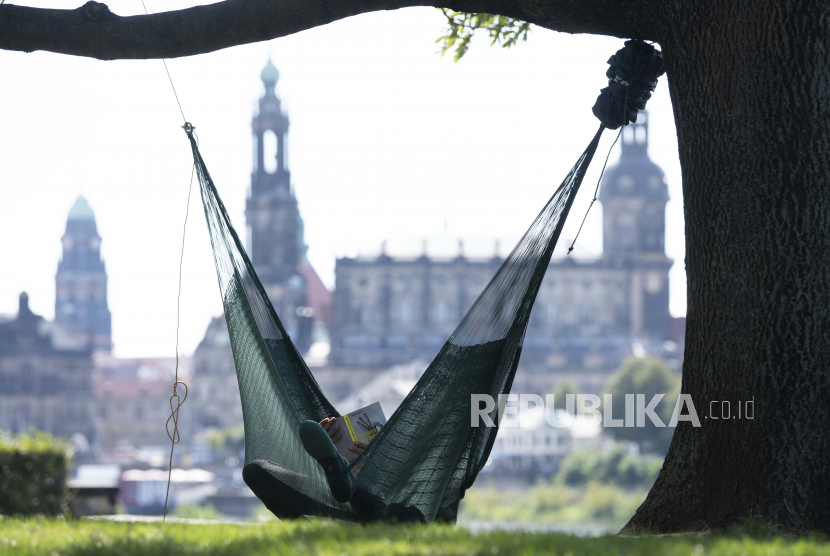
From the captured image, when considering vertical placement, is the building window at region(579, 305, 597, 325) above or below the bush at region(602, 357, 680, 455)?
above

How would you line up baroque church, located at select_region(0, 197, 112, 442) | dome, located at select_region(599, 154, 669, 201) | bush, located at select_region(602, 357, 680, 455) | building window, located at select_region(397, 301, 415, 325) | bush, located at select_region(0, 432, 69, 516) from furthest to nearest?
baroque church, located at select_region(0, 197, 112, 442) → dome, located at select_region(599, 154, 669, 201) → building window, located at select_region(397, 301, 415, 325) → bush, located at select_region(602, 357, 680, 455) → bush, located at select_region(0, 432, 69, 516)

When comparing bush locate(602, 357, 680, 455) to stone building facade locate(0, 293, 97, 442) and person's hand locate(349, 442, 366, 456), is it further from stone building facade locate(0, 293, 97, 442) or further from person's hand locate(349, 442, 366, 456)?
person's hand locate(349, 442, 366, 456)

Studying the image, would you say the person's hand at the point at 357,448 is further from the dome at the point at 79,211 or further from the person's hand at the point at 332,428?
the dome at the point at 79,211

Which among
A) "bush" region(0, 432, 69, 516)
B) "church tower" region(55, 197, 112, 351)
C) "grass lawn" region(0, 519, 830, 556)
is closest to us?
"grass lawn" region(0, 519, 830, 556)

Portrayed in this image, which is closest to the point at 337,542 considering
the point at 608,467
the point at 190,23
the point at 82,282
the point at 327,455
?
the point at 327,455

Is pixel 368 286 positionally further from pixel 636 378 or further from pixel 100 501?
pixel 100 501

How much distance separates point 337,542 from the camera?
2234 millimetres

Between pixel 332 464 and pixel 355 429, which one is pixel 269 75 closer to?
pixel 355 429

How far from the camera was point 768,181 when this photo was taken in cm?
281

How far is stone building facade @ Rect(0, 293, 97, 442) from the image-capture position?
66256 millimetres

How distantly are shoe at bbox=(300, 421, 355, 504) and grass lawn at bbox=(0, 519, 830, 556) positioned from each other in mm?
103

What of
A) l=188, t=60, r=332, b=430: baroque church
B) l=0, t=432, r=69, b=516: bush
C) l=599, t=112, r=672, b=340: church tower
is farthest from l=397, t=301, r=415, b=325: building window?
l=0, t=432, r=69, b=516: bush

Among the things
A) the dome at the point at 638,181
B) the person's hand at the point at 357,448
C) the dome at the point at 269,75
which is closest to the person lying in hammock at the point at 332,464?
the person's hand at the point at 357,448

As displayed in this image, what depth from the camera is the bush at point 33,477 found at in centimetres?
618
